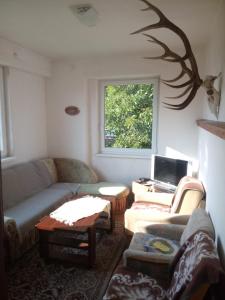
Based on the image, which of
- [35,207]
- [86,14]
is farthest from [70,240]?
[86,14]

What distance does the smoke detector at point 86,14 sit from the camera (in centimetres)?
221

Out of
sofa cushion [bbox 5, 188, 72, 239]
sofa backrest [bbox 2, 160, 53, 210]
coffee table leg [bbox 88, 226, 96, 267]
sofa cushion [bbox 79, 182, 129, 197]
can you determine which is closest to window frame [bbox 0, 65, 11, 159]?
sofa backrest [bbox 2, 160, 53, 210]

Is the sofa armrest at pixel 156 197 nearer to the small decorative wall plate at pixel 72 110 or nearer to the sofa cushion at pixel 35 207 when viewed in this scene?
the sofa cushion at pixel 35 207

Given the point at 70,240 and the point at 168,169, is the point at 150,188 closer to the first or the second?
the point at 168,169

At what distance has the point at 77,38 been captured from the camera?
3.13 meters

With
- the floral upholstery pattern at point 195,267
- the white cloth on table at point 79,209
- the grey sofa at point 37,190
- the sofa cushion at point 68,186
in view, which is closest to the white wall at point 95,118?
the grey sofa at point 37,190

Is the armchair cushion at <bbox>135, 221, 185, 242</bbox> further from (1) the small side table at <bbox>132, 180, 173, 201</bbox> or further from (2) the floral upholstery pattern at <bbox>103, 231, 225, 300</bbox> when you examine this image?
(1) the small side table at <bbox>132, 180, 173, 201</bbox>

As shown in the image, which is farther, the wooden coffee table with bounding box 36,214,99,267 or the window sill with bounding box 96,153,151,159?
the window sill with bounding box 96,153,151,159

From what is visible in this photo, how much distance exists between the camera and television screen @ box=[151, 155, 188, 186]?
342 cm

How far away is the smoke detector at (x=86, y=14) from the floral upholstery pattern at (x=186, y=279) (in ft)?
6.83

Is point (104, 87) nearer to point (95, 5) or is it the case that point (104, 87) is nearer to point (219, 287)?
point (95, 5)

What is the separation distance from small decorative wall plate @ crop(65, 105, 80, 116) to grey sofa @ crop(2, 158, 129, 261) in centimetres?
82

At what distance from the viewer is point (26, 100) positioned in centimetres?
390

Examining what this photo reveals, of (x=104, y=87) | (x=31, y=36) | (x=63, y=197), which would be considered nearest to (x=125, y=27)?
(x=31, y=36)
